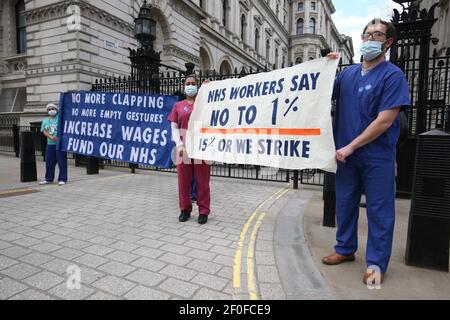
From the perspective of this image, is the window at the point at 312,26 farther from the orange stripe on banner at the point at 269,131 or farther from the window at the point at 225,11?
the orange stripe on banner at the point at 269,131

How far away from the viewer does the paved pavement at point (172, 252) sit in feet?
9.05

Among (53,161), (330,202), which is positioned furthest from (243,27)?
(330,202)

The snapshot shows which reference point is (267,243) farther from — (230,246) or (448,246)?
(448,246)

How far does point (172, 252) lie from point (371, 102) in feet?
8.83

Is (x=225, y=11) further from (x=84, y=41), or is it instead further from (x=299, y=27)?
(x=299, y=27)

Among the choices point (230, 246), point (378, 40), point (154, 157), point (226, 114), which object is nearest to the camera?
point (378, 40)

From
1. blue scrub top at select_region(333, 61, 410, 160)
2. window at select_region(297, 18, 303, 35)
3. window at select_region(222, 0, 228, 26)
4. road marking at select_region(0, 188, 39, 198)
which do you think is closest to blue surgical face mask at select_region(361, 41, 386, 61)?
blue scrub top at select_region(333, 61, 410, 160)

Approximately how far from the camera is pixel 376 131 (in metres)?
2.83

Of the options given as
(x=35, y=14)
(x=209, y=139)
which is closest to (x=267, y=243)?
(x=209, y=139)

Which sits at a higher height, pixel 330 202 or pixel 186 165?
pixel 186 165

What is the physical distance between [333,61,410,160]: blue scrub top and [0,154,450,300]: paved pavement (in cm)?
130

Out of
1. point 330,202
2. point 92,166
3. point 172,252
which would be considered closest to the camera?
point 172,252
